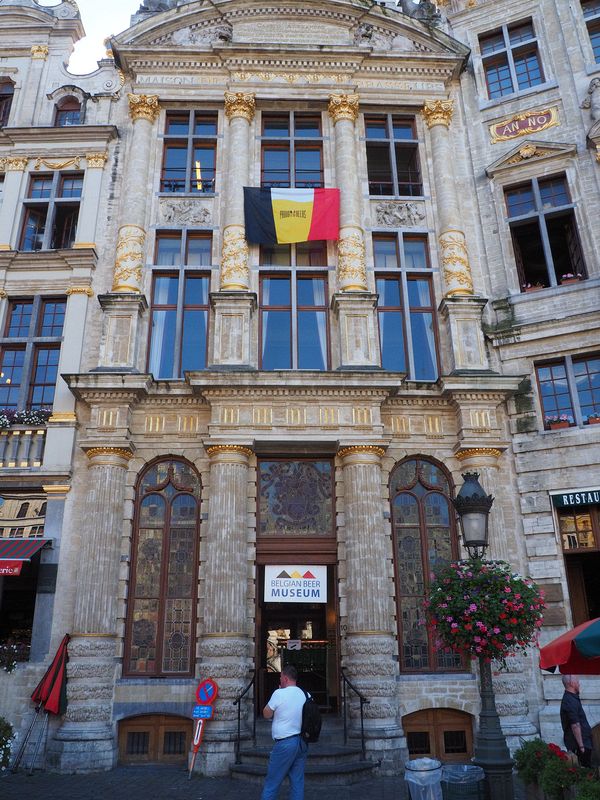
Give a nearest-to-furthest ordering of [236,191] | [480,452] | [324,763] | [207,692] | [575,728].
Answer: [575,728], [324,763], [207,692], [480,452], [236,191]

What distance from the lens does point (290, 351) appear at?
16797mm

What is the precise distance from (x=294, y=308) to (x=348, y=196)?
3.45 m

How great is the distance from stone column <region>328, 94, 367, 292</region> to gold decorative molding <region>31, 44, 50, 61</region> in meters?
8.92

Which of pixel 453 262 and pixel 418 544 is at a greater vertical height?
pixel 453 262

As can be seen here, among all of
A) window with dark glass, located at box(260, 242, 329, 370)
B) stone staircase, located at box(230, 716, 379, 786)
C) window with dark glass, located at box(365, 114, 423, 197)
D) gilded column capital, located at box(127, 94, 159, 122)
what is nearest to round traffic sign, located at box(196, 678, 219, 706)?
→ stone staircase, located at box(230, 716, 379, 786)

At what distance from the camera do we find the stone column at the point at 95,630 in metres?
12.9

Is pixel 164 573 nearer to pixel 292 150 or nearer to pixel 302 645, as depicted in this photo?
pixel 302 645

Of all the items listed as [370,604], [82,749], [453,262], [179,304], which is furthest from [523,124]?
[82,749]

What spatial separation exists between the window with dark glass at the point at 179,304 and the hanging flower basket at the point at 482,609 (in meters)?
8.92

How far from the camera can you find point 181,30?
778 inches

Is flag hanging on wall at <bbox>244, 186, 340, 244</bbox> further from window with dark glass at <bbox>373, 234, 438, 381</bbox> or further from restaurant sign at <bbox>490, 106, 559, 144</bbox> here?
restaurant sign at <bbox>490, 106, 559, 144</bbox>

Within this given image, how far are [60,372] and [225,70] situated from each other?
1011 cm

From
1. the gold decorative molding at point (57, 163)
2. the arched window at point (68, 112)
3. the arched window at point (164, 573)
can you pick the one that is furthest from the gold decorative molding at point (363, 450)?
the arched window at point (68, 112)

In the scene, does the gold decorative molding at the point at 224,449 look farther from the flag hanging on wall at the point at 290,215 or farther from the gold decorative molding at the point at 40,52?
the gold decorative molding at the point at 40,52
